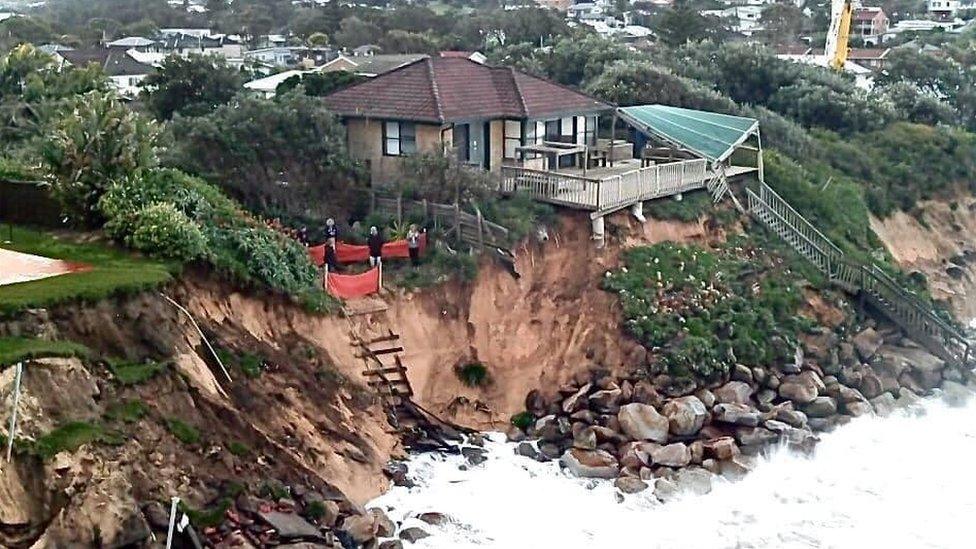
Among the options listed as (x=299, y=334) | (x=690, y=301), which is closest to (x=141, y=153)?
(x=299, y=334)

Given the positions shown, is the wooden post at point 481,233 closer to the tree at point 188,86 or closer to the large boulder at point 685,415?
the large boulder at point 685,415

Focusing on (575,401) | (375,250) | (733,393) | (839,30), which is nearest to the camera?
(575,401)

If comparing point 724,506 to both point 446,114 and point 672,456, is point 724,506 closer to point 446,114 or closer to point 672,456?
point 672,456

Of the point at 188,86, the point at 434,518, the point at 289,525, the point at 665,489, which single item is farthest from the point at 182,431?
the point at 188,86

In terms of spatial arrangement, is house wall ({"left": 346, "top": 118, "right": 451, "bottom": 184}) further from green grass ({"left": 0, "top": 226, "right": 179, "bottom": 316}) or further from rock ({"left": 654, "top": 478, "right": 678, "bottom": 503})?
rock ({"left": 654, "top": 478, "right": 678, "bottom": 503})

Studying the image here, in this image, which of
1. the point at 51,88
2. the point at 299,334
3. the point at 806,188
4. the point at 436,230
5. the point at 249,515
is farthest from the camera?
the point at 806,188

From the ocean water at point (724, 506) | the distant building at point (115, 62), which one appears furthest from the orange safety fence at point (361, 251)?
the distant building at point (115, 62)

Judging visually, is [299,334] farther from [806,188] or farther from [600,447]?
[806,188]
